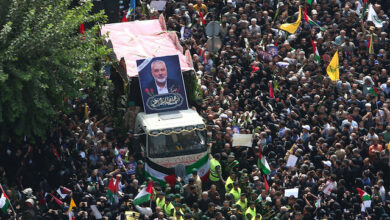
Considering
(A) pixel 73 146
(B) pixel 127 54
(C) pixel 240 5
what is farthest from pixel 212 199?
(C) pixel 240 5

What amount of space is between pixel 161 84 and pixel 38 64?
4.34 metres

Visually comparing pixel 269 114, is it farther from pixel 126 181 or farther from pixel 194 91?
pixel 126 181

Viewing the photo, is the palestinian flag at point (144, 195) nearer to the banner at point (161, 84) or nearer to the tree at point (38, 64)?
the tree at point (38, 64)

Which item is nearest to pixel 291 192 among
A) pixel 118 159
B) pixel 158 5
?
pixel 118 159

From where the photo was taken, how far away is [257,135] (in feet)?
125

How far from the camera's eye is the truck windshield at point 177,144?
36.6 metres

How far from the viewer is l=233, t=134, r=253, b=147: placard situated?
3712cm

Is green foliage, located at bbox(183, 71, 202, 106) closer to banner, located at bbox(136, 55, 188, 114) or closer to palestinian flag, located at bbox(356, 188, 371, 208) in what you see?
banner, located at bbox(136, 55, 188, 114)

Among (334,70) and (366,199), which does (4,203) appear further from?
(334,70)

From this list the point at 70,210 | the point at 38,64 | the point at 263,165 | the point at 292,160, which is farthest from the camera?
the point at 263,165

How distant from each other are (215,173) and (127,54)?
19.2ft

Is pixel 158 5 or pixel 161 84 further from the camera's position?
pixel 158 5

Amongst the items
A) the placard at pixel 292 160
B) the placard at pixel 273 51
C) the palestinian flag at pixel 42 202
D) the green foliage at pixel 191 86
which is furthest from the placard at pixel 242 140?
the palestinian flag at pixel 42 202

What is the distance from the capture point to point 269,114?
39.2 metres
